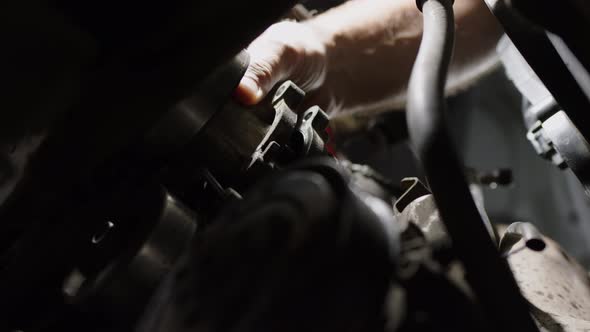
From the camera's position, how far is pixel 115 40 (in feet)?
1.32

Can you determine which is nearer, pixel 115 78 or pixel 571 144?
pixel 115 78

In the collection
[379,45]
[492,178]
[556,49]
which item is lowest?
[492,178]

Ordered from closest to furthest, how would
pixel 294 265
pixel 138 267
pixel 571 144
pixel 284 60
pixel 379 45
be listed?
pixel 294 265 < pixel 138 267 < pixel 571 144 < pixel 284 60 < pixel 379 45

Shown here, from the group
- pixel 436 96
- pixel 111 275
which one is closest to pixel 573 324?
pixel 436 96

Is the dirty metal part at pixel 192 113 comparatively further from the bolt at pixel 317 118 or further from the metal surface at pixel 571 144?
the metal surface at pixel 571 144

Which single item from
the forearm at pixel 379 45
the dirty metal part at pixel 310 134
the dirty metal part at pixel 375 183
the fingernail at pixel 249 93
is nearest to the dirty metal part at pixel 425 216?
the dirty metal part at pixel 310 134

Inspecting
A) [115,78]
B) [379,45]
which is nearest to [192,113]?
[115,78]

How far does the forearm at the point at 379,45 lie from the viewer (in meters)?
1.16

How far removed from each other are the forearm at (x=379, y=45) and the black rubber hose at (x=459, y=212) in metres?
0.77

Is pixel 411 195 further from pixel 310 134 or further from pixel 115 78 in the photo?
pixel 115 78

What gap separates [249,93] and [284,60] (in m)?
0.30

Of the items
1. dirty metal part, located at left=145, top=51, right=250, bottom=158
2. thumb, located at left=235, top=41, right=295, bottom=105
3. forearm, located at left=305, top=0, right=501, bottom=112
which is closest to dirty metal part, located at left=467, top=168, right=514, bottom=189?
forearm, located at left=305, top=0, right=501, bottom=112

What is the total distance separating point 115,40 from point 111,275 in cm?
20

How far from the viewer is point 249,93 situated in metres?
0.65
